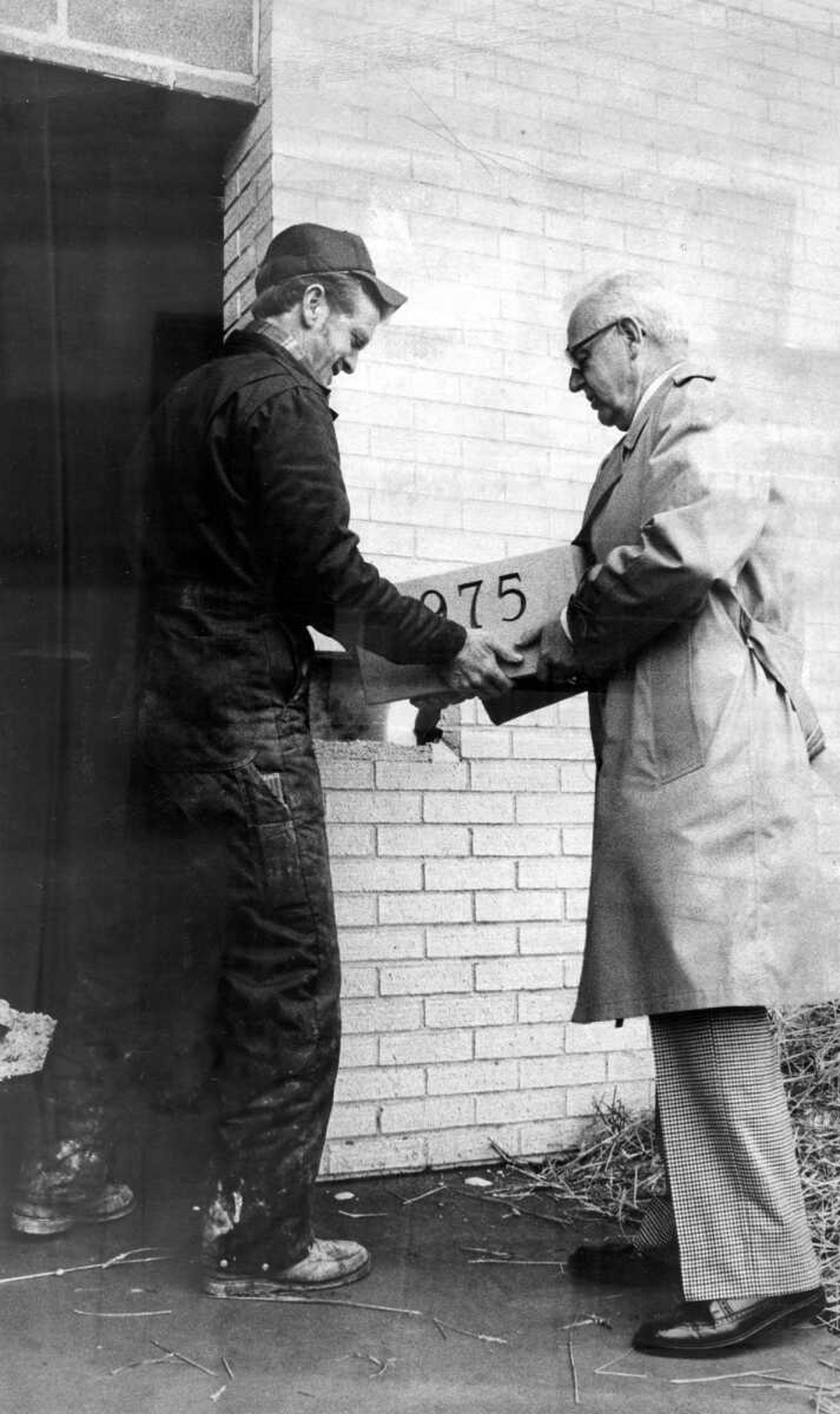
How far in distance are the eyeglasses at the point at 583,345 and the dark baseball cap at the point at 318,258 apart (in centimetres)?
44

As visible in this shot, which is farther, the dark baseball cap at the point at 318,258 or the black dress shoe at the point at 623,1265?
the dark baseball cap at the point at 318,258

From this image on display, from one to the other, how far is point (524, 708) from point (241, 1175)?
1.22m

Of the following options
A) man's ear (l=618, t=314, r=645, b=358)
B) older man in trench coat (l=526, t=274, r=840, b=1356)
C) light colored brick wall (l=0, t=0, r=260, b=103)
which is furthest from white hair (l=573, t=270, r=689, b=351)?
light colored brick wall (l=0, t=0, r=260, b=103)

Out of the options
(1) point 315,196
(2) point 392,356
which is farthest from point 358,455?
(1) point 315,196

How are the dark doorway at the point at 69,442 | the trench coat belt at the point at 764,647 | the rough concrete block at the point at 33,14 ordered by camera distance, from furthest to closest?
the rough concrete block at the point at 33,14, the dark doorway at the point at 69,442, the trench coat belt at the point at 764,647

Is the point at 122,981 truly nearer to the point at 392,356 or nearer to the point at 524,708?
the point at 524,708

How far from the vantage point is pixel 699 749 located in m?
2.50

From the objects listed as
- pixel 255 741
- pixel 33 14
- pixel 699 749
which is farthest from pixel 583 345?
pixel 33 14

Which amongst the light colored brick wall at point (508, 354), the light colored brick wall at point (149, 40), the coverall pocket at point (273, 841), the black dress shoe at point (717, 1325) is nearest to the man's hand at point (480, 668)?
the coverall pocket at point (273, 841)

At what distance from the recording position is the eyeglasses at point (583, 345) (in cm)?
280

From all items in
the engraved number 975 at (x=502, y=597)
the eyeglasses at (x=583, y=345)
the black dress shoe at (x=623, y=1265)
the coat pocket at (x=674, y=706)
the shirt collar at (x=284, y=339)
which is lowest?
the black dress shoe at (x=623, y=1265)

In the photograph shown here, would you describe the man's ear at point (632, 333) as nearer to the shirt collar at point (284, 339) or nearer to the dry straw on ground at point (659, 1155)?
the shirt collar at point (284, 339)

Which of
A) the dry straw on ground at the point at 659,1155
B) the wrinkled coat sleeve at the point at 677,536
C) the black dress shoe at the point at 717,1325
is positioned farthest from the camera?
the dry straw on ground at the point at 659,1155

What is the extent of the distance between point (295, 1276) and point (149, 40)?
3.09 metres
